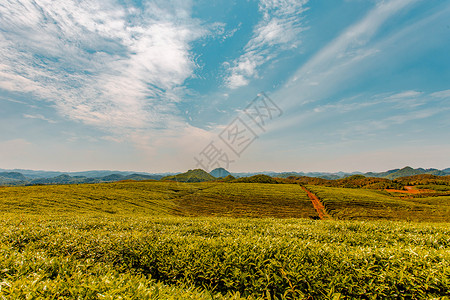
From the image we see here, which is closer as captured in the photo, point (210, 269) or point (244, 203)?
point (210, 269)

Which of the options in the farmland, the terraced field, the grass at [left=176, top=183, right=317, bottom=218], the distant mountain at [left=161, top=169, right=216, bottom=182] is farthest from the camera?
the distant mountain at [left=161, top=169, right=216, bottom=182]

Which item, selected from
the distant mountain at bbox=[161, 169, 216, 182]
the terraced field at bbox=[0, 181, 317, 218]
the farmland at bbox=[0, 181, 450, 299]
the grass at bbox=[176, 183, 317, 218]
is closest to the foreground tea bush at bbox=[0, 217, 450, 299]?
the farmland at bbox=[0, 181, 450, 299]

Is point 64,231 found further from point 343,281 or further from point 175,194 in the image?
point 175,194

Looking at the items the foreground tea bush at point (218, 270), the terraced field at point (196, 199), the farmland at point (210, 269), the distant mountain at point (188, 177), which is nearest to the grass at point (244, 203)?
the terraced field at point (196, 199)

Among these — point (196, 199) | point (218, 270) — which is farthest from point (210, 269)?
point (196, 199)

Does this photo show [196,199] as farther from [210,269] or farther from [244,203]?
[210,269]

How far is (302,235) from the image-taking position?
7.26m

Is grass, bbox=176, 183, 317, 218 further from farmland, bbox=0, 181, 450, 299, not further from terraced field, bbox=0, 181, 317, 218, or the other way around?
farmland, bbox=0, 181, 450, 299

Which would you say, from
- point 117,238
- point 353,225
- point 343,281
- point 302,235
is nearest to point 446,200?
point 353,225

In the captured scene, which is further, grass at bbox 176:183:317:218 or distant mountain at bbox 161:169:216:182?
distant mountain at bbox 161:169:216:182

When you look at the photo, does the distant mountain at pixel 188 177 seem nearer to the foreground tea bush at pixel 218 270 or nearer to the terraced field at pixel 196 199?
the terraced field at pixel 196 199

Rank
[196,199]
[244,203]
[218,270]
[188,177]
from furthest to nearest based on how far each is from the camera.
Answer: [188,177], [196,199], [244,203], [218,270]

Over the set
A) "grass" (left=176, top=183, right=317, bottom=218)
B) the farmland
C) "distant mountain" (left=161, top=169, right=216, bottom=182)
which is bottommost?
"grass" (left=176, top=183, right=317, bottom=218)

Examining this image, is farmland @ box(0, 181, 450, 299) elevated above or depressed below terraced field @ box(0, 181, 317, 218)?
above
